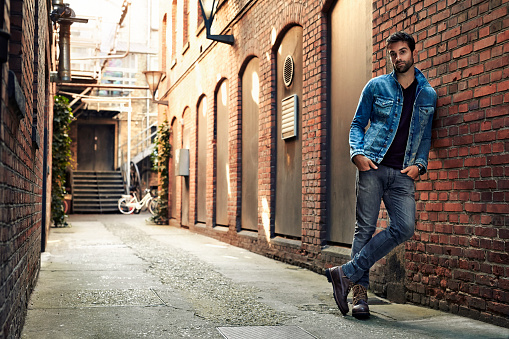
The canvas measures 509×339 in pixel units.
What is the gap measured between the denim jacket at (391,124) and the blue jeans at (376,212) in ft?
0.37

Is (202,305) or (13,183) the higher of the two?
(13,183)

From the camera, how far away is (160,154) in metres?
17.2

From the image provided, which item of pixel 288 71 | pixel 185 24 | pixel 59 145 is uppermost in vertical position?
pixel 185 24

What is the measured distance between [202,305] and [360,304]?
48.4 inches

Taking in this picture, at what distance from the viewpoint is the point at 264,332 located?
3713mm

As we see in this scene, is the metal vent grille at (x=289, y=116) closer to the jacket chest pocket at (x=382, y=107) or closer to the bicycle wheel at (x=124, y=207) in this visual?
the jacket chest pocket at (x=382, y=107)

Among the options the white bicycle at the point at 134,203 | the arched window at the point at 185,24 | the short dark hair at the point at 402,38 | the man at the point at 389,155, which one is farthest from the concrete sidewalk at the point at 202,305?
the white bicycle at the point at 134,203

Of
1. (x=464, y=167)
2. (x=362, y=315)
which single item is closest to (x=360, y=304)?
(x=362, y=315)

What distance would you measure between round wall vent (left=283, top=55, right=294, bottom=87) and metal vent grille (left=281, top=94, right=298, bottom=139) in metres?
0.23

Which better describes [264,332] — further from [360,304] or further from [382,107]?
[382,107]

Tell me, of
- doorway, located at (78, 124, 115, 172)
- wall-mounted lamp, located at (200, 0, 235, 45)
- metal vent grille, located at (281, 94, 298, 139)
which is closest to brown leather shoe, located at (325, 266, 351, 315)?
metal vent grille, located at (281, 94, 298, 139)

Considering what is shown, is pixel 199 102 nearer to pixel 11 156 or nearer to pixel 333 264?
pixel 333 264

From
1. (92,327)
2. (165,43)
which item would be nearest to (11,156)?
(92,327)

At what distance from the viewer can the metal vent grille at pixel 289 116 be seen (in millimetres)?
7516
